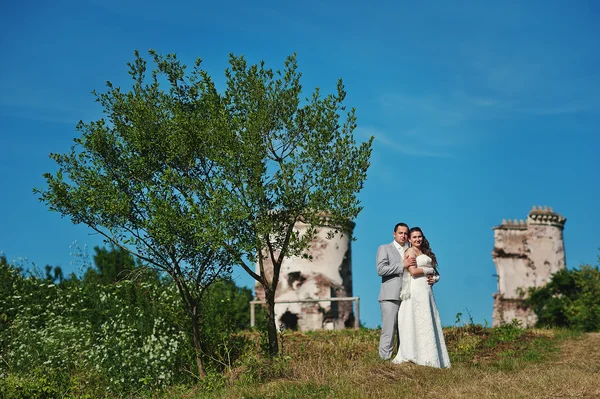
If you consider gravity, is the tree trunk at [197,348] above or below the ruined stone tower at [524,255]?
below

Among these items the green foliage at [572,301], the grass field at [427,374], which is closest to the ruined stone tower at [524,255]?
the green foliage at [572,301]

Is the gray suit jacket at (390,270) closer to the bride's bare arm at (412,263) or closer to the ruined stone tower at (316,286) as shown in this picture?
the bride's bare arm at (412,263)

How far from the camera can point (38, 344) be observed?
1518 centimetres

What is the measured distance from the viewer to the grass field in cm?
988

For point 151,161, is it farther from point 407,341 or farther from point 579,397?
point 579,397

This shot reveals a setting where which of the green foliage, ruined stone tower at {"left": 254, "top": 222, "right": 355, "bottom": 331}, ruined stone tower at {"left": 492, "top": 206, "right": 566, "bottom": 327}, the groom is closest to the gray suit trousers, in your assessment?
the groom

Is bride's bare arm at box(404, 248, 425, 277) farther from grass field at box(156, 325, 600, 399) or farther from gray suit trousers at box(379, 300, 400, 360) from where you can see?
grass field at box(156, 325, 600, 399)

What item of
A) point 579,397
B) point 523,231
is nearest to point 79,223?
point 579,397

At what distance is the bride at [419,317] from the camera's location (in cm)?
1160

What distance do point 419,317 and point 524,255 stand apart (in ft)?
97.1

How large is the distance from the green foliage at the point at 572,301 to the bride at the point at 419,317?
10748 mm

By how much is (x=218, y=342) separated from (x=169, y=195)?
389cm

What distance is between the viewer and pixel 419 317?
459 inches

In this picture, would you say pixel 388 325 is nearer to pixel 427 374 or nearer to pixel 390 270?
pixel 390 270
